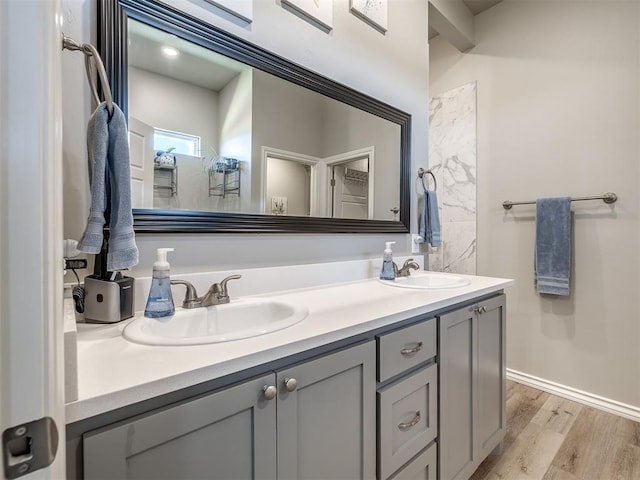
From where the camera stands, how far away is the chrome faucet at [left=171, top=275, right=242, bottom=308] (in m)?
1.00

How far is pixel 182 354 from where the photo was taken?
645 mm

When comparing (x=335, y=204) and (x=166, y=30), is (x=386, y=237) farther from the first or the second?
(x=166, y=30)

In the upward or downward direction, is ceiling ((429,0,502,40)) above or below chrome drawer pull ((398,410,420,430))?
above

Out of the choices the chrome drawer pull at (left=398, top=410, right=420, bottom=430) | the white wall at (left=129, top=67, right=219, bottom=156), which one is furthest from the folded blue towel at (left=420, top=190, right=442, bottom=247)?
the white wall at (left=129, top=67, right=219, bottom=156)

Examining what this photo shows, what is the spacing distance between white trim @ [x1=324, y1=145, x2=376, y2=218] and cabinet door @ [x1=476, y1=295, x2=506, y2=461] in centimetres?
75

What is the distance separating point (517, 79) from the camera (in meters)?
2.32

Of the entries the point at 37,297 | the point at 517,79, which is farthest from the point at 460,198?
the point at 37,297

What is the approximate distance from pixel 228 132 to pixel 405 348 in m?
0.98

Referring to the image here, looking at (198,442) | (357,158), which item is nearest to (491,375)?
(357,158)

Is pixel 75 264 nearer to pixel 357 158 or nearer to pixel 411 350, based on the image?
pixel 411 350

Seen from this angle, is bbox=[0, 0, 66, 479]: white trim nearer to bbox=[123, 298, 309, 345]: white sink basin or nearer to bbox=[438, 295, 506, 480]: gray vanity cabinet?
bbox=[123, 298, 309, 345]: white sink basin

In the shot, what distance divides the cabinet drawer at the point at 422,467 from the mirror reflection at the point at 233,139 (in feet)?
3.32

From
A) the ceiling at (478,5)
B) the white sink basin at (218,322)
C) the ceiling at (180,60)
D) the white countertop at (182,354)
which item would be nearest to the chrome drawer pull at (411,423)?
the white countertop at (182,354)

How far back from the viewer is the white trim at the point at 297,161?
1306 millimetres
